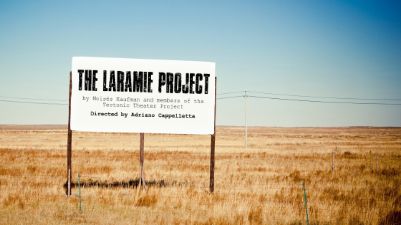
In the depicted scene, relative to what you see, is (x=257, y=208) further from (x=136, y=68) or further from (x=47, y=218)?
(x=136, y=68)

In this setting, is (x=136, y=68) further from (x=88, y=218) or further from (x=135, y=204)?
(x=88, y=218)

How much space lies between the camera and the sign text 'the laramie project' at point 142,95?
42.7 feet

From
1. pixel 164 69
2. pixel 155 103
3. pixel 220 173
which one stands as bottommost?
pixel 220 173

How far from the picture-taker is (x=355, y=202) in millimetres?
12008

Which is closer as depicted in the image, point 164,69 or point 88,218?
point 88,218

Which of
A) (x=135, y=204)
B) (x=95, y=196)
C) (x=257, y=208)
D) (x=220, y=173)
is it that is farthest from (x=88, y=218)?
(x=220, y=173)

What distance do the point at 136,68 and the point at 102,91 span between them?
1414 millimetres

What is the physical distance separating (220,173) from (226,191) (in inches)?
255

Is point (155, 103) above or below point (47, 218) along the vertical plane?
above

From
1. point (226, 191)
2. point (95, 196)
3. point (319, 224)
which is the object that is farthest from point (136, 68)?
point (319, 224)

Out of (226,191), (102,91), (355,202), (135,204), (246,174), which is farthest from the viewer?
(246,174)

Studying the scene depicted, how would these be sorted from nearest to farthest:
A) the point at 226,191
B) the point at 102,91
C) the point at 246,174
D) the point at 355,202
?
the point at 355,202
the point at 102,91
the point at 226,191
the point at 246,174

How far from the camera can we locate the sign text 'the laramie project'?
1300 cm

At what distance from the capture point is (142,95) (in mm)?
13195
